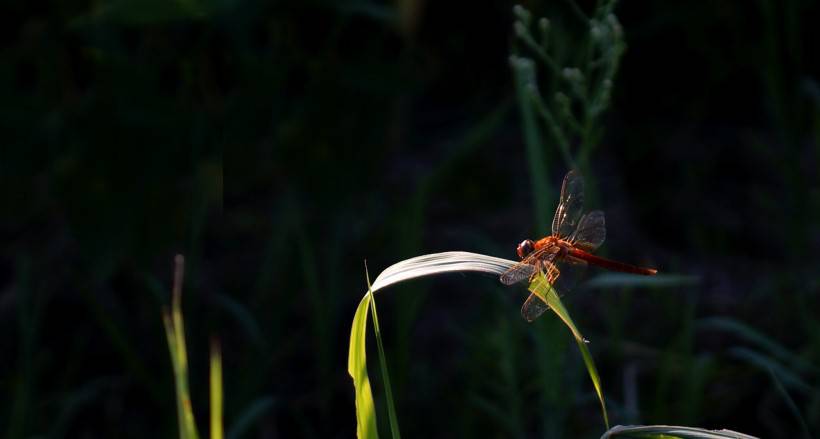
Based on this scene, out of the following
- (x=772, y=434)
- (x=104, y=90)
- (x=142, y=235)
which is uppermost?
(x=104, y=90)

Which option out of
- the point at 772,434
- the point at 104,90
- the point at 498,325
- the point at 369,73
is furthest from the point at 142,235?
the point at 772,434

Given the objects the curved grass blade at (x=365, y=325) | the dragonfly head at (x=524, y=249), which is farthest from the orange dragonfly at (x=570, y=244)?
the curved grass blade at (x=365, y=325)

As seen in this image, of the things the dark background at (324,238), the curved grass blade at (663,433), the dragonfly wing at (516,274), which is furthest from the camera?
the dark background at (324,238)

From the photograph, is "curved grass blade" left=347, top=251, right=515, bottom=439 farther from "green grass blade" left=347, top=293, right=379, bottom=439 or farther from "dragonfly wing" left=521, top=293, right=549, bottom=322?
"dragonfly wing" left=521, top=293, right=549, bottom=322

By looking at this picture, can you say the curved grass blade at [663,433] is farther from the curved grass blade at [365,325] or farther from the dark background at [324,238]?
the dark background at [324,238]

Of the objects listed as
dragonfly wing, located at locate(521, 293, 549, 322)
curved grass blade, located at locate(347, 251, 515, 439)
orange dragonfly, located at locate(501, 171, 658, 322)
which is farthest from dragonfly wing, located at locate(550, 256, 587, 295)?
curved grass blade, located at locate(347, 251, 515, 439)

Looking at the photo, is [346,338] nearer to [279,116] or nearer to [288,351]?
[288,351]

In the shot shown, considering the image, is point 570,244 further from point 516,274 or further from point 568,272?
point 516,274
